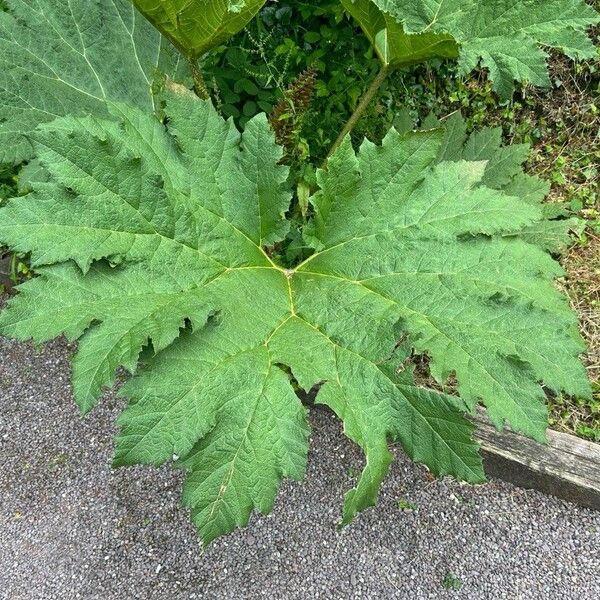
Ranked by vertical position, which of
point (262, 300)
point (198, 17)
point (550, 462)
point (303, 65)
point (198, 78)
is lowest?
point (550, 462)

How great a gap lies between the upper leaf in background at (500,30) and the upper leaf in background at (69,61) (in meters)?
0.76

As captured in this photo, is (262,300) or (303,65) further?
(303,65)

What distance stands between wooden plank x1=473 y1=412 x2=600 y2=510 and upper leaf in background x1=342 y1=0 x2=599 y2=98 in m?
1.27

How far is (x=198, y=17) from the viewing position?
1768mm

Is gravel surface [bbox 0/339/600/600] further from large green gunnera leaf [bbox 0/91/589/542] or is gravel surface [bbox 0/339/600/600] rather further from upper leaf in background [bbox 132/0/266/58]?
upper leaf in background [bbox 132/0/266/58]

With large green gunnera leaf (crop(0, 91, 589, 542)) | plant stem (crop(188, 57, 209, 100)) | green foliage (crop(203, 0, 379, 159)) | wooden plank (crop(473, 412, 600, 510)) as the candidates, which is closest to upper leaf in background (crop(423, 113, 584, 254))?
green foliage (crop(203, 0, 379, 159))

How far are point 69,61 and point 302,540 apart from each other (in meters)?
1.85

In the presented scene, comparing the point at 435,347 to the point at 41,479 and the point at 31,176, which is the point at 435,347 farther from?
the point at 41,479

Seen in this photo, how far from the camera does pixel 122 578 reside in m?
2.47

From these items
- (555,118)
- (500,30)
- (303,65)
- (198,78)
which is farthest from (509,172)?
(198,78)

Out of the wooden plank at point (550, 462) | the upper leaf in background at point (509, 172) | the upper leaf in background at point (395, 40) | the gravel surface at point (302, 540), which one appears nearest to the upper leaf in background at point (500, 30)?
the upper leaf in background at point (395, 40)

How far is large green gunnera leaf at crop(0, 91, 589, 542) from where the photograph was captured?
5.27ft

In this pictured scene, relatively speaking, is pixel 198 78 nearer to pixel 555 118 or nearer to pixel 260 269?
pixel 260 269

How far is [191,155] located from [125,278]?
1.27 feet
